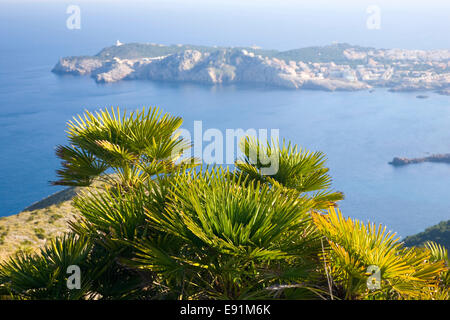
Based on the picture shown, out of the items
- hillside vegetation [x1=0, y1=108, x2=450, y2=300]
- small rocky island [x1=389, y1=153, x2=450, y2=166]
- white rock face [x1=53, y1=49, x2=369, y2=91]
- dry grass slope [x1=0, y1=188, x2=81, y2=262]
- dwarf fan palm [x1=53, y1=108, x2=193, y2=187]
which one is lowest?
small rocky island [x1=389, y1=153, x2=450, y2=166]

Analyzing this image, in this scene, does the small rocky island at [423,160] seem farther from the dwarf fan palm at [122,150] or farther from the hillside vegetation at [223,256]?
the hillside vegetation at [223,256]

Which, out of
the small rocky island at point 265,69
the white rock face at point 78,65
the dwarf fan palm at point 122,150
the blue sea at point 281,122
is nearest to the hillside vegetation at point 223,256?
the dwarf fan palm at point 122,150

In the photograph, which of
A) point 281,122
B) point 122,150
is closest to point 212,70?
point 281,122

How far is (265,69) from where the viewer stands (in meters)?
105

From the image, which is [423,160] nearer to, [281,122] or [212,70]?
[281,122]

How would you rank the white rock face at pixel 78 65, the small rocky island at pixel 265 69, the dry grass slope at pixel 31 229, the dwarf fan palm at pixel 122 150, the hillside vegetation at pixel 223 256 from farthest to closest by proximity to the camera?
Answer: the white rock face at pixel 78 65
the small rocky island at pixel 265 69
the dry grass slope at pixel 31 229
the dwarf fan palm at pixel 122 150
the hillside vegetation at pixel 223 256

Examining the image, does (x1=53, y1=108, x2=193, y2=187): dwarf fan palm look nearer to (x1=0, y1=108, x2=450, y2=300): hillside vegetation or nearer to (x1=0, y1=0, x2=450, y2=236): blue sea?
(x1=0, y1=108, x2=450, y2=300): hillside vegetation

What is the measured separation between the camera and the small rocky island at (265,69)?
99938 millimetres

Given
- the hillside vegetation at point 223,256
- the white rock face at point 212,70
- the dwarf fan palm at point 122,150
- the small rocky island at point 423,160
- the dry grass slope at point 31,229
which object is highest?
the white rock face at point 212,70

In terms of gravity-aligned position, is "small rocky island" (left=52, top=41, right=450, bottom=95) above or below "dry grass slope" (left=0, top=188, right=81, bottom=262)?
above

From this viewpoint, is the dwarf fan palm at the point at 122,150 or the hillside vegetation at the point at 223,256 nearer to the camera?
the hillside vegetation at the point at 223,256

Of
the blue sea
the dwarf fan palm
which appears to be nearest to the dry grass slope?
the dwarf fan palm

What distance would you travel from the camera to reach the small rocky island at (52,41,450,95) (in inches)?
3935
